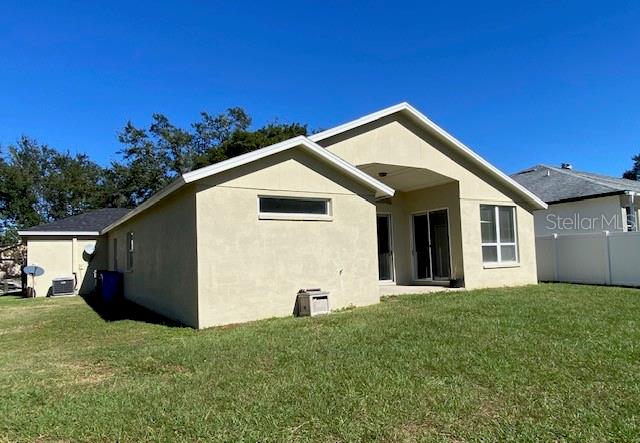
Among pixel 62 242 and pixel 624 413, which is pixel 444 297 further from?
pixel 62 242

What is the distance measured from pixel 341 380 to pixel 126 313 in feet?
28.3

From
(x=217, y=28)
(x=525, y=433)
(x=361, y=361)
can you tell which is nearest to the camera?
(x=525, y=433)

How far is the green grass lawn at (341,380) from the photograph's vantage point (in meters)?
3.86

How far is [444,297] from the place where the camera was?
11617 mm

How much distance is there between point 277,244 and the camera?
9.77 metres

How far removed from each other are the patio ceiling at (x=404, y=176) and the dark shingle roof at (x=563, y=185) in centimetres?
717

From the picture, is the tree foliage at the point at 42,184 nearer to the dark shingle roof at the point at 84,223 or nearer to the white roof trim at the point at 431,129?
the dark shingle roof at the point at 84,223

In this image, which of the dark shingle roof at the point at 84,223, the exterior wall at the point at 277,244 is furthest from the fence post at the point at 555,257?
the dark shingle roof at the point at 84,223

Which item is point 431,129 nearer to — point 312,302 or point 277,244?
point 277,244

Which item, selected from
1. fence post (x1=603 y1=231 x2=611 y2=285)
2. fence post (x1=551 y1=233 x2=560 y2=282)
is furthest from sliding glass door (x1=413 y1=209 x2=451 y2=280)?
fence post (x1=603 y1=231 x2=611 y2=285)

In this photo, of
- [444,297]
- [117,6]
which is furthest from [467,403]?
[117,6]

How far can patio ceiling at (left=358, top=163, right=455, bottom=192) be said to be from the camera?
1327cm

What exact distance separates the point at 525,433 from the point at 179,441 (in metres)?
2.76

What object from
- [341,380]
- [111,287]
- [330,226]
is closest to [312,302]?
[330,226]
